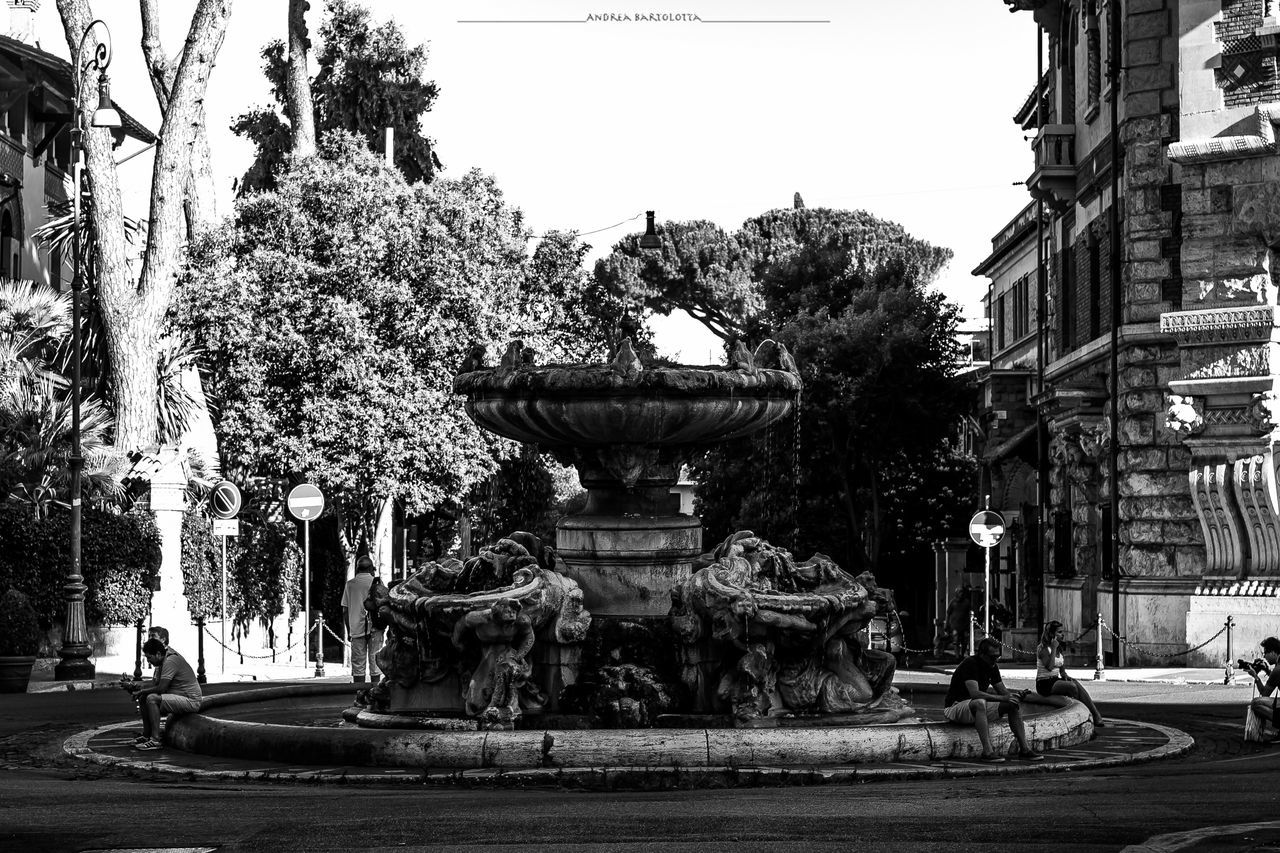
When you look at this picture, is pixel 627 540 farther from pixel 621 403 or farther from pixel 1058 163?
pixel 1058 163

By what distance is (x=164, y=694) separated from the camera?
1600 cm

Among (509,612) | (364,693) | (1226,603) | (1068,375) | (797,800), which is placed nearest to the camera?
(797,800)

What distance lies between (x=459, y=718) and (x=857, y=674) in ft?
9.60

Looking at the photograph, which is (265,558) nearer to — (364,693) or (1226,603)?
(1226,603)

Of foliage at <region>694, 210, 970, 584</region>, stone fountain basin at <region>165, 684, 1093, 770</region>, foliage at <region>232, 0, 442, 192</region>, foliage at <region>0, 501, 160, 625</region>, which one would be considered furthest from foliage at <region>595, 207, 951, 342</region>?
stone fountain basin at <region>165, 684, 1093, 770</region>

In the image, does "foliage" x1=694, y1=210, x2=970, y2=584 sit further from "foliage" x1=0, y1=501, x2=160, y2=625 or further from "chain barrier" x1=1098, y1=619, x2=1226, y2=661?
"foliage" x1=0, y1=501, x2=160, y2=625

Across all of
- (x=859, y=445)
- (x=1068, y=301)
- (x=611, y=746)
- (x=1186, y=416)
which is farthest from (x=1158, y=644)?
(x=859, y=445)

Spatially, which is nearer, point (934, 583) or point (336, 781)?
point (336, 781)

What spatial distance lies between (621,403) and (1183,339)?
595 inches

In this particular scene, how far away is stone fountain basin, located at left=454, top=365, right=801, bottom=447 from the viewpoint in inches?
630

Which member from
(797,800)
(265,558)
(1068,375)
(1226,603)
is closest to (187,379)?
(265,558)

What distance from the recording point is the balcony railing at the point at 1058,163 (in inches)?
1396

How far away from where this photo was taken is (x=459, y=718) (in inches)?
601

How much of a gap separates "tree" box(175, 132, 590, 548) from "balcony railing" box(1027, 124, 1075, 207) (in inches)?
371
